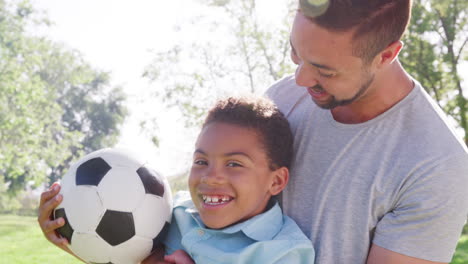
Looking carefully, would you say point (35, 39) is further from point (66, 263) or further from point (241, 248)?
point (241, 248)

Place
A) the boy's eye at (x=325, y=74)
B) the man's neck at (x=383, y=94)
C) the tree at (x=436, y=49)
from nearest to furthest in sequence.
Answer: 1. the boy's eye at (x=325, y=74)
2. the man's neck at (x=383, y=94)
3. the tree at (x=436, y=49)

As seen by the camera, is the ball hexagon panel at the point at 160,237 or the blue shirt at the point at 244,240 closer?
the blue shirt at the point at 244,240

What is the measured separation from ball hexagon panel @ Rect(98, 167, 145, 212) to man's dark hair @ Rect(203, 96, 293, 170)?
21.2 inches

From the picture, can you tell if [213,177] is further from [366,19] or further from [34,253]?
[34,253]

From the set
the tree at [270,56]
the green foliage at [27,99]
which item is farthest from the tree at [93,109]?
the tree at [270,56]

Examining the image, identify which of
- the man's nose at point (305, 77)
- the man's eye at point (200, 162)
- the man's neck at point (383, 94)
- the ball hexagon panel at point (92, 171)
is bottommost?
the ball hexagon panel at point (92, 171)

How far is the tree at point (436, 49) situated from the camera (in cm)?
1955

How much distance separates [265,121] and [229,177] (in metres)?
0.40

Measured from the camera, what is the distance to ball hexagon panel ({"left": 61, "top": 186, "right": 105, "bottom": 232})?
285cm

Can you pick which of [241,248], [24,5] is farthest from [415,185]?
[24,5]

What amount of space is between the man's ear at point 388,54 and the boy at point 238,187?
2.18ft

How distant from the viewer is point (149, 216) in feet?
9.53

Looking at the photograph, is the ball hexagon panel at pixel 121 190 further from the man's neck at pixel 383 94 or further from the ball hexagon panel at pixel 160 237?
the man's neck at pixel 383 94

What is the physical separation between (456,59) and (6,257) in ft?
54.9
